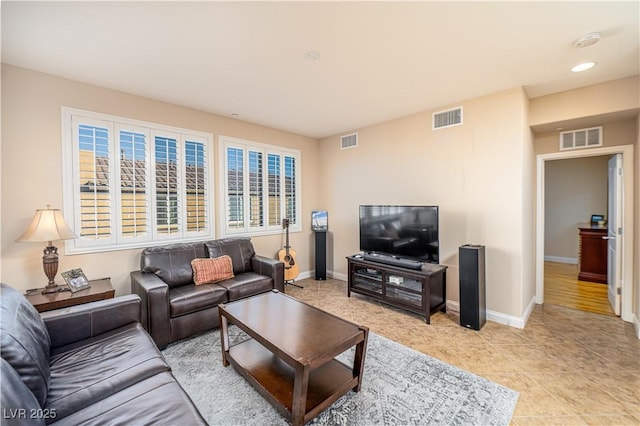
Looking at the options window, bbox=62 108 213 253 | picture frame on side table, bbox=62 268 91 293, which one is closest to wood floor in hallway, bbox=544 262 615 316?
window, bbox=62 108 213 253

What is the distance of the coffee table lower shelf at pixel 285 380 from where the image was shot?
5.72 feet

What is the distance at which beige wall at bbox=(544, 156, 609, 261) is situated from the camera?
5.67 m

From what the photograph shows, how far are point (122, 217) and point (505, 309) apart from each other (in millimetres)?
4759

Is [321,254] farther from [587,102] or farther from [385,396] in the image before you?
[587,102]

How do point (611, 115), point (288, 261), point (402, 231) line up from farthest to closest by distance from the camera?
point (288, 261) < point (402, 231) < point (611, 115)

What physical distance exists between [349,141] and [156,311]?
3.92 metres

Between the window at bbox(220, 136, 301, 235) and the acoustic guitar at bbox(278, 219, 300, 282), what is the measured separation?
34cm

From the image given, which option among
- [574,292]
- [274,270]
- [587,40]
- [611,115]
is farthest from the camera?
[574,292]

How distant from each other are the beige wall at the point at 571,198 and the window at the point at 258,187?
604 cm

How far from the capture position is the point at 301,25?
78.8 inches

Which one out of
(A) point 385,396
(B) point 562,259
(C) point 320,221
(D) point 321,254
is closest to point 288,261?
(D) point 321,254

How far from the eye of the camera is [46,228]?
2441mm

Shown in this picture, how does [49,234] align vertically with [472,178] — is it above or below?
below

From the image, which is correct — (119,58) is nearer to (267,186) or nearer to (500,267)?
(267,186)
